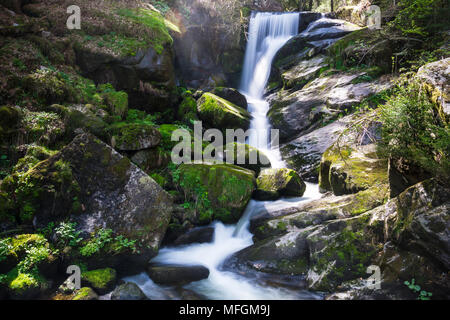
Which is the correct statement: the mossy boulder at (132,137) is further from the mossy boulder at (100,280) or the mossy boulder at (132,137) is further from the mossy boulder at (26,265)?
the mossy boulder at (100,280)

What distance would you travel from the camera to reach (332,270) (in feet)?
15.0

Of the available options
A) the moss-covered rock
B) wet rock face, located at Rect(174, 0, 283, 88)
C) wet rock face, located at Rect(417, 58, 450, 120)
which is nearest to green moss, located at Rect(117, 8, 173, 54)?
wet rock face, located at Rect(174, 0, 283, 88)

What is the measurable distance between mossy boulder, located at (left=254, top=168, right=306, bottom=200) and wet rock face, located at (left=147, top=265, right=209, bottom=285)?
2982mm

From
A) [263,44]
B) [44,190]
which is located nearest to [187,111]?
[44,190]

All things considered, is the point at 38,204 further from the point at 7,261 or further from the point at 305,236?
the point at 305,236

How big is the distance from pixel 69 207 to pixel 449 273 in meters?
6.19

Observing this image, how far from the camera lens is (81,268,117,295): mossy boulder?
445cm

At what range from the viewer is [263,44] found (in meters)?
17.5

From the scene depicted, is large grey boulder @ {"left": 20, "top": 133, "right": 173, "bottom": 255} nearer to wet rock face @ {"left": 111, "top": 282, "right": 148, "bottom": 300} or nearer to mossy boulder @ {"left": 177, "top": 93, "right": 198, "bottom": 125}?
wet rock face @ {"left": 111, "top": 282, "right": 148, "bottom": 300}

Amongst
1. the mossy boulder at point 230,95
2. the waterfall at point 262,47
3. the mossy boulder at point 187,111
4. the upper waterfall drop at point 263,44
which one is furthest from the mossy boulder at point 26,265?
the upper waterfall drop at point 263,44

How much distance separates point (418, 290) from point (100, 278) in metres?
4.89
